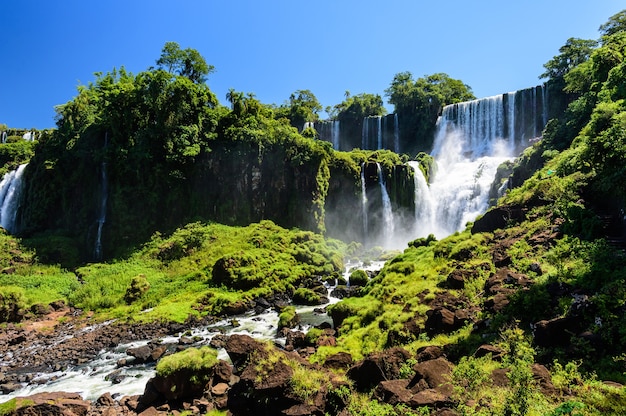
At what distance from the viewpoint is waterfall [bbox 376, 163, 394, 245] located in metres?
42.7

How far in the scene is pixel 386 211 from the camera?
141 feet

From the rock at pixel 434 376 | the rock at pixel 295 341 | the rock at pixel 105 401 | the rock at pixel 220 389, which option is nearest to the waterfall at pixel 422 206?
the rock at pixel 295 341

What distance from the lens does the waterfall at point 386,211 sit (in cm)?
4266

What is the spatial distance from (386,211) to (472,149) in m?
19.4

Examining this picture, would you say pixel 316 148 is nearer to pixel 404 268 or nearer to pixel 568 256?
pixel 404 268

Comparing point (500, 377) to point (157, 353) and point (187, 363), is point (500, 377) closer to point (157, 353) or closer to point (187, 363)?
point (187, 363)

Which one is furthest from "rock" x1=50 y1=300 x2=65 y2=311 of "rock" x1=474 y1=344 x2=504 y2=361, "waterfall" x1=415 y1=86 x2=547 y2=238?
"waterfall" x1=415 y1=86 x2=547 y2=238

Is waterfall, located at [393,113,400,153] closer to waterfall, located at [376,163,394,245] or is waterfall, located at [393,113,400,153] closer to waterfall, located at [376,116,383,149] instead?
waterfall, located at [376,116,383,149]

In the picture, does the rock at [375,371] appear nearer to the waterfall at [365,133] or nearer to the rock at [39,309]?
the rock at [39,309]

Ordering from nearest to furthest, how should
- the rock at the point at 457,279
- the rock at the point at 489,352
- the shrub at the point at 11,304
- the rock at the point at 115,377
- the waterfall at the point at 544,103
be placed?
1. the rock at the point at 489,352
2. the rock at the point at 115,377
3. the rock at the point at 457,279
4. the shrub at the point at 11,304
5. the waterfall at the point at 544,103

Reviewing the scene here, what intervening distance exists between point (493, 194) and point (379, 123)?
2963 centimetres

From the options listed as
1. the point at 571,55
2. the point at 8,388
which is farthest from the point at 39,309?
the point at 571,55

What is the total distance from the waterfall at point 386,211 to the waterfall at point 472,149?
3.32 meters

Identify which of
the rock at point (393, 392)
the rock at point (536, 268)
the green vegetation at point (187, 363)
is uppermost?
the rock at point (536, 268)
